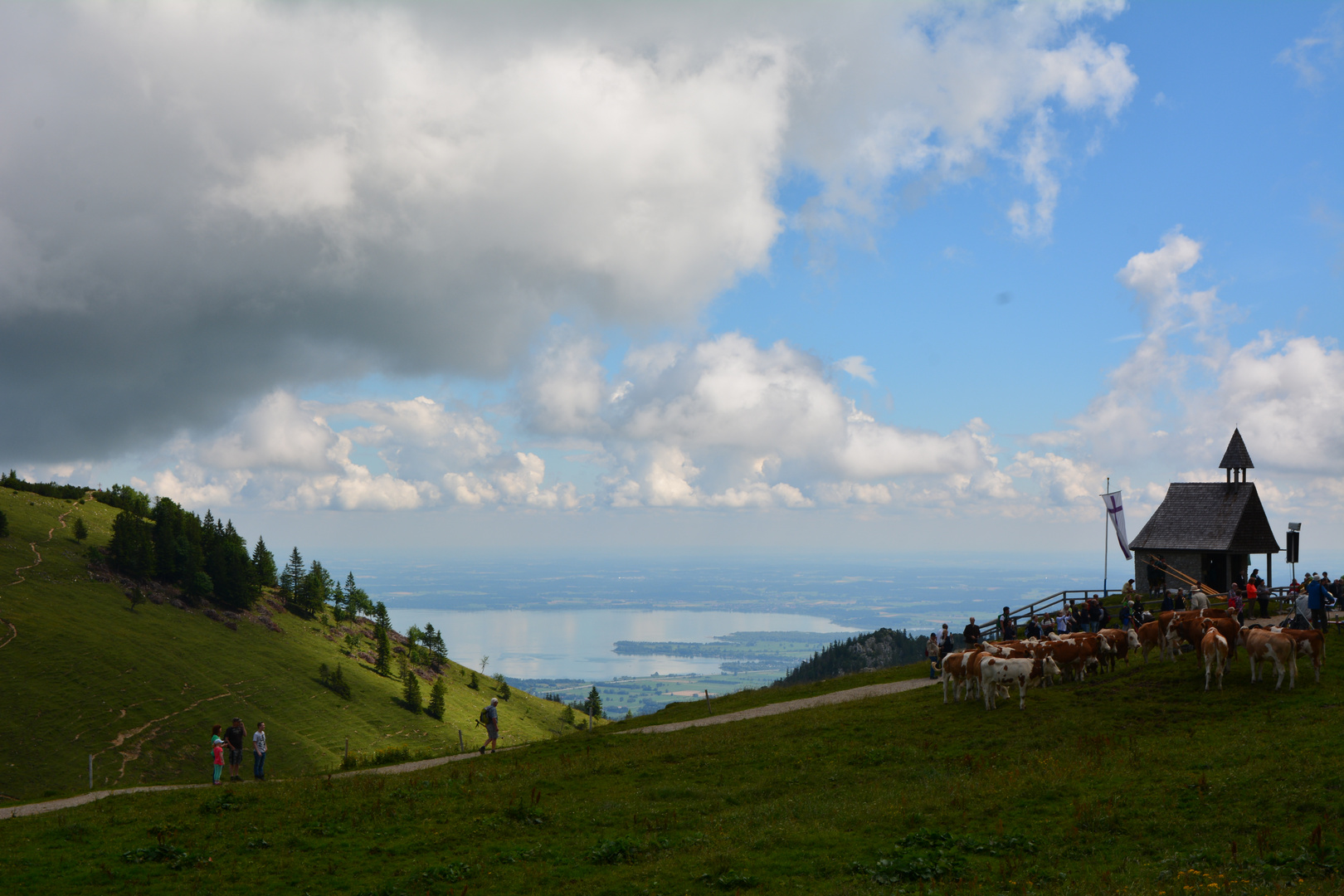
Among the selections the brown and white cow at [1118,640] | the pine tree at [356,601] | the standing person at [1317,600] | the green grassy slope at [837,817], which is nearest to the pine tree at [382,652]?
the pine tree at [356,601]

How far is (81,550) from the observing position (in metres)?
121

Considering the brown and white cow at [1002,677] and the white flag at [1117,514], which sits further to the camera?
the white flag at [1117,514]

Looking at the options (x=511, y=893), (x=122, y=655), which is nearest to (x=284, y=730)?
(x=122, y=655)

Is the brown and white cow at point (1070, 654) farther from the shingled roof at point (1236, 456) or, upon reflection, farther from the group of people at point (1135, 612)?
the shingled roof at point (1236, 456)

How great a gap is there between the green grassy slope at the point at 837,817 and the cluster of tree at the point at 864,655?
369 feet

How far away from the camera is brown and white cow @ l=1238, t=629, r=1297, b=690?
24234 millimetres

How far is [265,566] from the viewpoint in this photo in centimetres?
14875

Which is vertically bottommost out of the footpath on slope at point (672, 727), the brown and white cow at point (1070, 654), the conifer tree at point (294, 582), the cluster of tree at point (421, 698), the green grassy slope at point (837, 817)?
the cluster of tree at point (421, 698)

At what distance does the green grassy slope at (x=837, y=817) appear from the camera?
13344mm

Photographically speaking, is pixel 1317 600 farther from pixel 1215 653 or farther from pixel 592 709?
pixel 592 709

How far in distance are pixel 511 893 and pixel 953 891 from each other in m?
7.30

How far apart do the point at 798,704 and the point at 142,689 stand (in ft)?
309

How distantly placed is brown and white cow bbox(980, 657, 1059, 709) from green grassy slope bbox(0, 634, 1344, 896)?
0.49m

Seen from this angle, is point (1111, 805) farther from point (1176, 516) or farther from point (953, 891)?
point (1176, 516)
